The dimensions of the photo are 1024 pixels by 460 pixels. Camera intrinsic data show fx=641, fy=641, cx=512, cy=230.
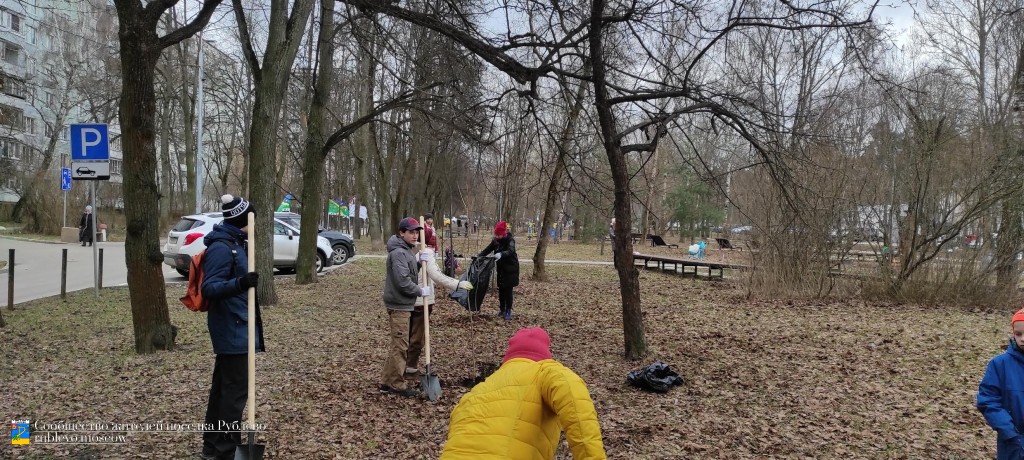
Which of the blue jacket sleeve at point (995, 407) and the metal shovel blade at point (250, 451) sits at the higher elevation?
the blue jacket sleeve at point (995, 407)

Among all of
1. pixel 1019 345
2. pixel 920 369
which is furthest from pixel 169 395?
pixel 920 369

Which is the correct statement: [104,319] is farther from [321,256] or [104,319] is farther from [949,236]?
[949,236]

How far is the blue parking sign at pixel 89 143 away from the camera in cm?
978

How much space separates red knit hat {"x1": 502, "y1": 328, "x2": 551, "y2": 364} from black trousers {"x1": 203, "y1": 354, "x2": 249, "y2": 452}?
2327mm

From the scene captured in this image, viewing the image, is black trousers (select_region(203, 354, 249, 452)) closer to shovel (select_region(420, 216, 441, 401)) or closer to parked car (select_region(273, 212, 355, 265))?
shovel (select_region(420, 216, 441, 401))

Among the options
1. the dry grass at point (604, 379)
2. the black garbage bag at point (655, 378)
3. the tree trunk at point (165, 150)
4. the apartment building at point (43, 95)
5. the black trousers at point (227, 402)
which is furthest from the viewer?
the tree trunk at point (165, 150)

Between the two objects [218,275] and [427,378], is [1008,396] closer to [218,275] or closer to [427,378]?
[427,378]

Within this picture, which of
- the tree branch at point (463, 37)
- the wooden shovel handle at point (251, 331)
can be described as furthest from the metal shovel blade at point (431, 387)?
the tree branch at point (463, 37)

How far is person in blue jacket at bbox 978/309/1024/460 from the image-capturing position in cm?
328

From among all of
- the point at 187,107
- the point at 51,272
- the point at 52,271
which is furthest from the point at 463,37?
the point at 187,107

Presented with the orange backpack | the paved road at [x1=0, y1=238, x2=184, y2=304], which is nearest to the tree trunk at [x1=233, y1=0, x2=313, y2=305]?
the paved road at [x1=0, y1=238, x2=184, y2=304]

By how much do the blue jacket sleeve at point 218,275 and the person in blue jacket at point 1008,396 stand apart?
4.33 metres

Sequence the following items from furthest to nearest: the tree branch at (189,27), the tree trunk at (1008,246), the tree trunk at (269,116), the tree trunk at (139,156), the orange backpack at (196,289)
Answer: the tree trunk at (1008,246) → the tree trunk at (269,116) → the tree branch at (189,27) → the tree trunk at (139,156) → the orange backpack at (196,289)

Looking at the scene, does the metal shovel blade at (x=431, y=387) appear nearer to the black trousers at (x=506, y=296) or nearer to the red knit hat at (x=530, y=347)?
the red knit hat at (x=530, y=347)
